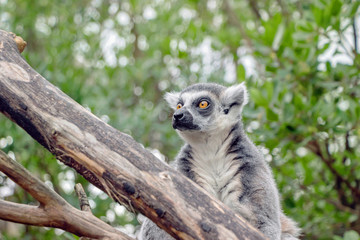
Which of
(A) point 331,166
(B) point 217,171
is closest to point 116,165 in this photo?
(B) point 217,171

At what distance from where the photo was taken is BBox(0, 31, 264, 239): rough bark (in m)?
2.88

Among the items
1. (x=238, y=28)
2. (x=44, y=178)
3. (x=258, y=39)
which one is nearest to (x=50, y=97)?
(x=44, y=178)

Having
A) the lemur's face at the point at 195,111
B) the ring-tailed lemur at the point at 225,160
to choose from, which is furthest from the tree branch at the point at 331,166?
the lemur's face at the point at 195,111

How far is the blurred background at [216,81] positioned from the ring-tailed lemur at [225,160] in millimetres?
835

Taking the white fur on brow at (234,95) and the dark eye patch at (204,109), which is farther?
the white fur on brow at (234,95)

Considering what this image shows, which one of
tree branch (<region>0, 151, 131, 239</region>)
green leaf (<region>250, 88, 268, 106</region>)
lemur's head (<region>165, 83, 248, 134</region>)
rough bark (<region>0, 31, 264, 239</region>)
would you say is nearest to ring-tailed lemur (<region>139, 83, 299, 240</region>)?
lemur's head (<region>165, 83, 248, 134</region>)

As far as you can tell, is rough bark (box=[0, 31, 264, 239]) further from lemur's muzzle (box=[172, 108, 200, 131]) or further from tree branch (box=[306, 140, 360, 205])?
tree branch (box=[306, 140, 360, 205])

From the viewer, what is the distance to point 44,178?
616 cm

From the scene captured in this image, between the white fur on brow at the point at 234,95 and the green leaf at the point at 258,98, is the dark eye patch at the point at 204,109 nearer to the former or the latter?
the white fur on brow at the point at 234,95

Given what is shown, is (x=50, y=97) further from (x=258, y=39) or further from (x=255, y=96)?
(x=258, y=39)

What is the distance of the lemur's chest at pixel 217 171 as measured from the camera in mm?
4000

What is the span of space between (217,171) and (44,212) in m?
1.83

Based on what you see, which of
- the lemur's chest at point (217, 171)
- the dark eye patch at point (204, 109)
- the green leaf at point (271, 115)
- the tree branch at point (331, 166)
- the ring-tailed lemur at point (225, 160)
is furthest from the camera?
the tree branch at point (331, 166)

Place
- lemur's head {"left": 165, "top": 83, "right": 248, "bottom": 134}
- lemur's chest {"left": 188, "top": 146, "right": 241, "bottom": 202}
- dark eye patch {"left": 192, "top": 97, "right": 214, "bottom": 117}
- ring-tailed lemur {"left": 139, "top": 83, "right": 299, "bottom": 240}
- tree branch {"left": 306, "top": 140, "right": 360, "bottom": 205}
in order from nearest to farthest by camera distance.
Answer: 1. ring-tailed lemur {"left": 139, "top": 83, "right": 299, "bottom": 240}
2. lemur's chest {"left": 188, "top": 146, "right": 241, "bottom": 202}
3. lemur's head {"left": 165, "top": 83, "right": 248, "bottom": 134}
4. dark eye patch {"left": 192, "top": 97, "right": 214, "bottom": 117}
5. tree branch {"left": 306, "top": 140, "right": 360, "bottom": 205}
